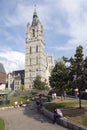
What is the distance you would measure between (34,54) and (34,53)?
0.77 m

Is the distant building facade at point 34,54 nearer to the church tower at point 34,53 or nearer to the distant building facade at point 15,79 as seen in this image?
the church tower at point 34,53

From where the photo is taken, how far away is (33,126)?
22.1 meters

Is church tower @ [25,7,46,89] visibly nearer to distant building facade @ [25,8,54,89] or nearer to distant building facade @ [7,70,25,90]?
distant building facade @ [25,8,54,89]

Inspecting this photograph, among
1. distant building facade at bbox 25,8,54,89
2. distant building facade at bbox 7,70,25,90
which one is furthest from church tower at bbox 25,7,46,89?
distant building facade at bbox 7,70,25,90

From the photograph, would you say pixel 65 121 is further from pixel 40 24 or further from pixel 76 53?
pixel 40 24

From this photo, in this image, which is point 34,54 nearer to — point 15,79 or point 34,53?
point 34,53

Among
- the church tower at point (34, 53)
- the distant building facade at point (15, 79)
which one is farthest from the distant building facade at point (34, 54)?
the distant building facade at point (15, 79)

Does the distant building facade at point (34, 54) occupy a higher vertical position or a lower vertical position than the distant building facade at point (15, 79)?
higher

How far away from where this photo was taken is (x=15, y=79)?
13762 cm

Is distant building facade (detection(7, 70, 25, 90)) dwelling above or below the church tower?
below

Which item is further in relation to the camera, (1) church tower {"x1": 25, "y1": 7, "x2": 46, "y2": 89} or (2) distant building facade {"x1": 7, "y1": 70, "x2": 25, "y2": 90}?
(2) distant building facade {"x1": 7, "y1": 70, "x2": 25, "y2": 90}

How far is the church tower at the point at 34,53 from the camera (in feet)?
417

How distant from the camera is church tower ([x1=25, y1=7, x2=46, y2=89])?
417 feet

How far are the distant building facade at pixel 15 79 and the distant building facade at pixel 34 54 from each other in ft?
34.5
